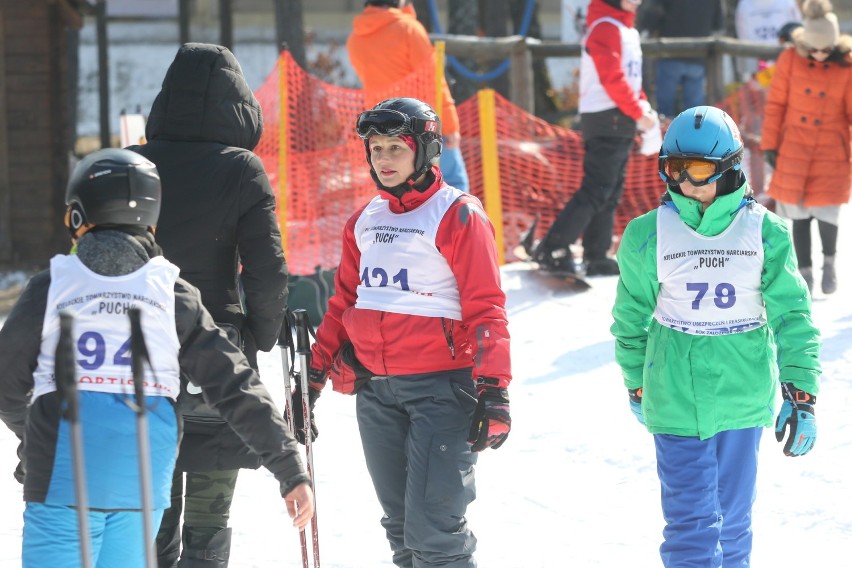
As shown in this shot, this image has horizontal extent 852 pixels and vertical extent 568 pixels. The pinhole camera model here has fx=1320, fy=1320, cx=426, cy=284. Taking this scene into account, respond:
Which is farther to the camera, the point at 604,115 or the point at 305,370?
the point at 604,115

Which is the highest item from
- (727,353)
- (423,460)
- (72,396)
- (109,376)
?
(72,396)

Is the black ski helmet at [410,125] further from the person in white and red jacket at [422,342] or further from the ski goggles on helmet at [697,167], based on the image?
the ski goggles on helmet at [697,167]

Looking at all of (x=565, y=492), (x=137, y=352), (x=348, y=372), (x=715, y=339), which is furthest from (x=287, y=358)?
(x=565, y=492)

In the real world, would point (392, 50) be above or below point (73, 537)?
above

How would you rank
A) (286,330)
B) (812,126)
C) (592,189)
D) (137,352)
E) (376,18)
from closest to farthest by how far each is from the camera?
1. (137,352)
2. (286,330)
3. (812,126)
4. (592,189)
5. (376,18)

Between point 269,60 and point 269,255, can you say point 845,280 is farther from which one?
point 269,60

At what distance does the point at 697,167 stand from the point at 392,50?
509 centimetres

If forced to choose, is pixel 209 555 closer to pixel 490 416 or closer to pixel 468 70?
pixel 490 416

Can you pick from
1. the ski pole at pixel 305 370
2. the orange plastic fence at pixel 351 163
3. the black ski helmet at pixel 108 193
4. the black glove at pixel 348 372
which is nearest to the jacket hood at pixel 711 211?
the black glove at pixel 348 372

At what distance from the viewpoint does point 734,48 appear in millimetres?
11703

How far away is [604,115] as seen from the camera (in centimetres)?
868

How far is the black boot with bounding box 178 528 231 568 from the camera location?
416 cm

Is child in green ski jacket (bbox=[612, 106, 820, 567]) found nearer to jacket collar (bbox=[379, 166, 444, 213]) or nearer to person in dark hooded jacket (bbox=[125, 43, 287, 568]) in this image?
jacket collar (bbox=[379, 166, 444, 213])

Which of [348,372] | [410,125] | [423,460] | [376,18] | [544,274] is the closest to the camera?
[423,460]
